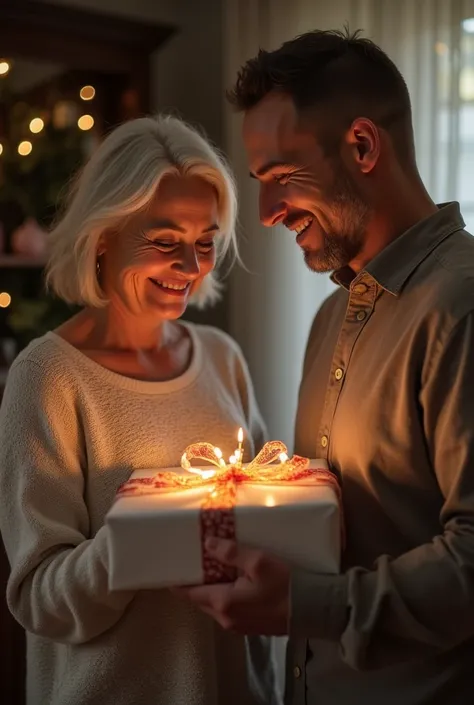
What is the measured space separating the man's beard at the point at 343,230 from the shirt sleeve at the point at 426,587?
10.7 inches

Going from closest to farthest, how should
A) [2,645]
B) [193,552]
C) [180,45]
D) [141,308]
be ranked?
[193,552], [141,308], [2,645], [180,45]

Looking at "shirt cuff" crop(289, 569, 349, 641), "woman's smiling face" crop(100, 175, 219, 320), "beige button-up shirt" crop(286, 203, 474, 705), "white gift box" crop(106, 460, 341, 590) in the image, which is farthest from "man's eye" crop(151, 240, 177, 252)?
"shirt cuff" crop(289, 569, 349, 641)

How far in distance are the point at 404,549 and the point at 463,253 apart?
1.56 ft

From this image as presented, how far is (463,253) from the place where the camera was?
1312 millimetres

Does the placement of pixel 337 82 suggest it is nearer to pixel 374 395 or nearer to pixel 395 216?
pixel 395 216

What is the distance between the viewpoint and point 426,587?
3.81 feet

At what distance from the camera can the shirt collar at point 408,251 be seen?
1.34 meters

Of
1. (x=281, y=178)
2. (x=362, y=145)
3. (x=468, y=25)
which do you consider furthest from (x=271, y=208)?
(x=468, y=25)

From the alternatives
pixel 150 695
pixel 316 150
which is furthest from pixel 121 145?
pixel 150 695

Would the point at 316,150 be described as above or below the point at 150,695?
above

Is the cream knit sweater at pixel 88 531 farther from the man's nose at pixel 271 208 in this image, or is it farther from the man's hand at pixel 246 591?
the man's nose at pixel 271 208

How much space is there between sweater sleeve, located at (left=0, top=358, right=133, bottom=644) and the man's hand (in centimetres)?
28

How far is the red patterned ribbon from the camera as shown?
1.18m

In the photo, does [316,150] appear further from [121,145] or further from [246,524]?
[246,524]
